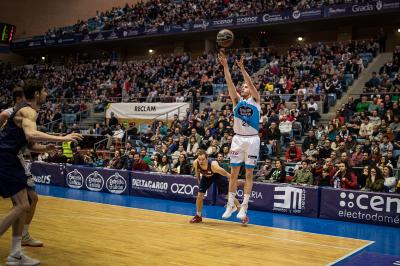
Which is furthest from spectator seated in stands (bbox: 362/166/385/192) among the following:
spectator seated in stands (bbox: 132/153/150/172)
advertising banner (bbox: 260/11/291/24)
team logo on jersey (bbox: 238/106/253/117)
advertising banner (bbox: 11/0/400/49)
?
advertising banner (bbox: 260/11/291/24)

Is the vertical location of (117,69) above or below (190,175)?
above

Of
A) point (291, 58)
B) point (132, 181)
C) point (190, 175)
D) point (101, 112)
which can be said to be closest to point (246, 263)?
point (190, 175)

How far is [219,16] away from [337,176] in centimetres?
1601

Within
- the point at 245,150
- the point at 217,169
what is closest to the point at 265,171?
the point at 217,169

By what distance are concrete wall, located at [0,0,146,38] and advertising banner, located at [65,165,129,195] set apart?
22.4 metres

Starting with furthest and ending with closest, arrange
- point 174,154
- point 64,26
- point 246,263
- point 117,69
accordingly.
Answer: point 64,26 < point 117,69 < point 174,154 < point 246,263

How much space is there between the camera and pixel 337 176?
11039mm

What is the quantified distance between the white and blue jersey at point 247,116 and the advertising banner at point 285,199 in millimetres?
3620

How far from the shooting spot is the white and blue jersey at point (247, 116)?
304 inches

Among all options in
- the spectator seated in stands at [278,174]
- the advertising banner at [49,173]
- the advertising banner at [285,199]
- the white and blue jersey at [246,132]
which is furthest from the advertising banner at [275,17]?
the white and blue jersey at [246,132]

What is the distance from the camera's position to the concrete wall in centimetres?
3544

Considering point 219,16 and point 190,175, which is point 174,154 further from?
point 219,16

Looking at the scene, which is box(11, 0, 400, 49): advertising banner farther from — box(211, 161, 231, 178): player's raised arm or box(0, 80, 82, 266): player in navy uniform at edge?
box(0, 80, 82, 266): player in navy uniform at edge

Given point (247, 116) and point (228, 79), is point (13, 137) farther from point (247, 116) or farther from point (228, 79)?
point (247, 116)
